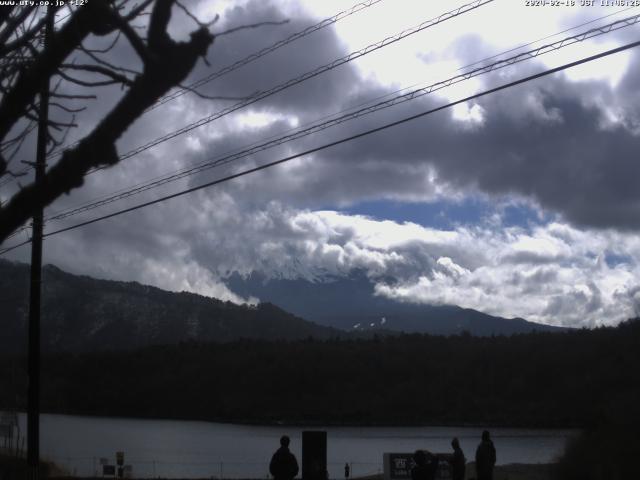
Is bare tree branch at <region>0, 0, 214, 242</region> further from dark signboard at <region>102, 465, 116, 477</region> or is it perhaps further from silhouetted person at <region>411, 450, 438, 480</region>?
dark signboard at <region>102, 465, 116, 477</region>

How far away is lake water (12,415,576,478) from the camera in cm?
5394

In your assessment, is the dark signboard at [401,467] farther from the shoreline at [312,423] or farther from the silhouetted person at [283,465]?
the shoreline at [312,423]

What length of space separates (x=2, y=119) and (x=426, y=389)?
12117 cm

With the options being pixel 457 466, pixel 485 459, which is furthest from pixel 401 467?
pixel 485 459

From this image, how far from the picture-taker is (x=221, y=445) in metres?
83.8

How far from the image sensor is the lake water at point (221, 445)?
177 ft

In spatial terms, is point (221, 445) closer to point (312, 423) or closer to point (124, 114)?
point (312, 423)

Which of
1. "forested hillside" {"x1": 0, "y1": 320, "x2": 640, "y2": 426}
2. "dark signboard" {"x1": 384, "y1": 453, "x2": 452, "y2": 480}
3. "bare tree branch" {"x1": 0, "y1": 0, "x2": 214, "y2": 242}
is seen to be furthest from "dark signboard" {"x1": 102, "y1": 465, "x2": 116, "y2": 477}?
"forested hillside" {"x1": 0, "y1": 320, "x2": 640, "y2": 426}

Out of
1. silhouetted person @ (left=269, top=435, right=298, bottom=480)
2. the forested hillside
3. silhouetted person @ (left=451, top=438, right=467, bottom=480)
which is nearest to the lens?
silhouetted person @ (left=269, top=435, right=298, bottom=480)

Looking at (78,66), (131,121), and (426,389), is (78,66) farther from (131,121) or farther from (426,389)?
(426,389)

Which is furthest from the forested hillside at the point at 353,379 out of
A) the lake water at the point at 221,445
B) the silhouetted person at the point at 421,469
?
the silhouetted person at the point at 421,469

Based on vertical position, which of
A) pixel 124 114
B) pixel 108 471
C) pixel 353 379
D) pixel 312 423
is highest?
pixel 124 114

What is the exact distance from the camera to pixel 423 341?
143 meters

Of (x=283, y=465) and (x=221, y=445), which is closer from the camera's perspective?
(x=283, y=465)
